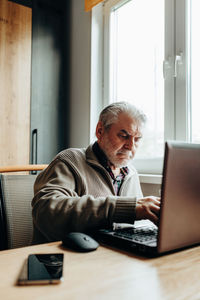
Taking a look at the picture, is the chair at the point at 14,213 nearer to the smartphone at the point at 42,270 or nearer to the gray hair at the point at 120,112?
the gray hair at the point at 120,112

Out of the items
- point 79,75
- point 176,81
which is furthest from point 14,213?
point 79,75

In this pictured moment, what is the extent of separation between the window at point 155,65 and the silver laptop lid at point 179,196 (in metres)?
0.93

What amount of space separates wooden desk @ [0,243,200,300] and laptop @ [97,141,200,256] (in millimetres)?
34

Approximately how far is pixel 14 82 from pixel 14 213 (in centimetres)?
116

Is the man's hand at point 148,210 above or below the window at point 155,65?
below

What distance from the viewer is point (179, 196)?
0.71 meters

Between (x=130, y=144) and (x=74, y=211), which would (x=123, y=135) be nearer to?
(x=130, y=144)

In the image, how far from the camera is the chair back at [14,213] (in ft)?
4.33

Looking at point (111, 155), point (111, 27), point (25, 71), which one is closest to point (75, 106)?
point (25, 71)

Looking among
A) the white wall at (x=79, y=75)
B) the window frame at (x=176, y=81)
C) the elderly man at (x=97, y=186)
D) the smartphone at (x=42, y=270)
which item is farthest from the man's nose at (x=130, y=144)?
the white wall at (x=79, y=75)

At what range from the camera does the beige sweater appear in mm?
946

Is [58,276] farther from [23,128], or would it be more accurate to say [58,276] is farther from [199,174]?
[23,128]

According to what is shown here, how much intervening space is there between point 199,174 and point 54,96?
184 centimetres

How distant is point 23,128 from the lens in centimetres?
221
